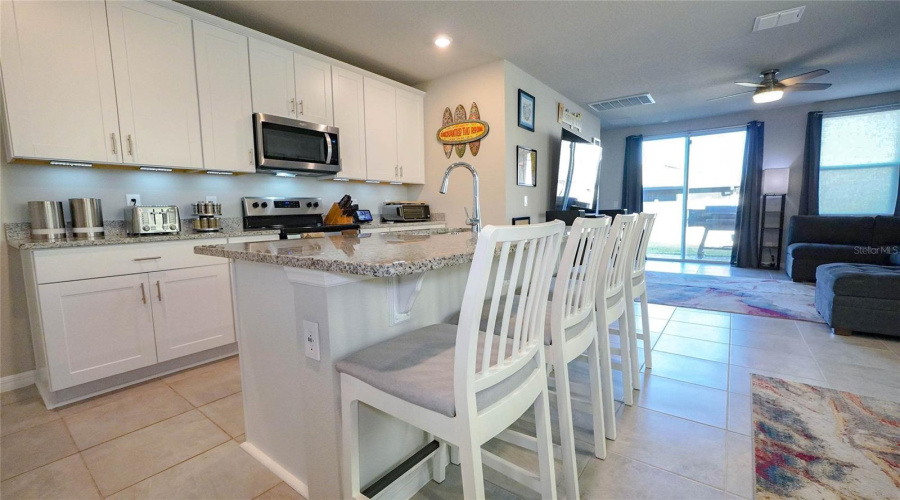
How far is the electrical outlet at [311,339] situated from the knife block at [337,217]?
2.41m

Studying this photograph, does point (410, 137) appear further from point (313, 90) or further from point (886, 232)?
point (886, 232)

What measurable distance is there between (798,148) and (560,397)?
23.4 feet

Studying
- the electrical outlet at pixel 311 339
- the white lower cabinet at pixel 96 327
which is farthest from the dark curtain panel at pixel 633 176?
the white lower cabinet at pixel 96 327

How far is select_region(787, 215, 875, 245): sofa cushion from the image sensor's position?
15.7 feet

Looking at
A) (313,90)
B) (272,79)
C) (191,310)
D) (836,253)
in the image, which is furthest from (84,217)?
(836,253)

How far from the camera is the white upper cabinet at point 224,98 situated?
2.66m

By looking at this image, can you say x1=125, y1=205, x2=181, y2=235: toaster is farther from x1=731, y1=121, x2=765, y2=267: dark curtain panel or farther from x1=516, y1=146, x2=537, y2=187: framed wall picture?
x1=731, y1=121, x2=765, y2=267: dark curtain panel

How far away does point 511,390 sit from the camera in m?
0.99

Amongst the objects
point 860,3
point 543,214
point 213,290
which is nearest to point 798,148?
point 860,3

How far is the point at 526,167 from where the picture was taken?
13.7 feet

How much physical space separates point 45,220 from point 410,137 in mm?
3020

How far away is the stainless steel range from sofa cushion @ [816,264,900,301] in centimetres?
399

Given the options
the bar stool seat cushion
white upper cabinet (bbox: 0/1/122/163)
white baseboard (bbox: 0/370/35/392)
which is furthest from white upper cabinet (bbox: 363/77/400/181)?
the bar stool seat cushion

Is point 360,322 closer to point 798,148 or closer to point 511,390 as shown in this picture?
point 511,390
